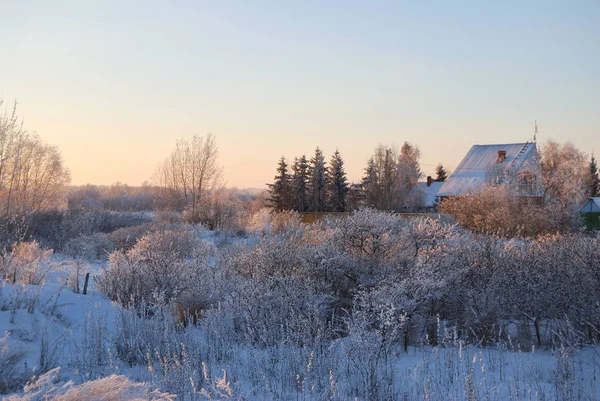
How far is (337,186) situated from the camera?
4328 cm

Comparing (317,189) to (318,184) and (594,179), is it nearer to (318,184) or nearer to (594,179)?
(318,184)

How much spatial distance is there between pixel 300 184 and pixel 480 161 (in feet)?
47.1

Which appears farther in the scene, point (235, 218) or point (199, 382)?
point (235, 218)

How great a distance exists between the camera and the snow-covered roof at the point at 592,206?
96.1ft

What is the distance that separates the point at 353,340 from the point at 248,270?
5.11 m

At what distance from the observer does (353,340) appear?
6543 mm

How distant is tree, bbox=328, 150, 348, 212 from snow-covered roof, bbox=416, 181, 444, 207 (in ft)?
36.3

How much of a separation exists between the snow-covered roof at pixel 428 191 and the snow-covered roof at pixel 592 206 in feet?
67.5

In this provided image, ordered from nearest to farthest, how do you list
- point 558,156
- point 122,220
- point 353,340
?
point 353,340 < point 122,220 < point 558,156

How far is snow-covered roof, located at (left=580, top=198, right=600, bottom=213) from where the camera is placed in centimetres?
2928

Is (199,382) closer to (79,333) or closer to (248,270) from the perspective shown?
(79,333)

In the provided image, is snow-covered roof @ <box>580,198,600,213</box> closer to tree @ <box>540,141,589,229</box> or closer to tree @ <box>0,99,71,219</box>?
tree @ <box>540,141,589,229</box>

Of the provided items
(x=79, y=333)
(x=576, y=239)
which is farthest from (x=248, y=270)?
(x=576, y=239)

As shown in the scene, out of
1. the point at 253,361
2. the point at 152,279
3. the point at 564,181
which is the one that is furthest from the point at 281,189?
the point at 253,361
